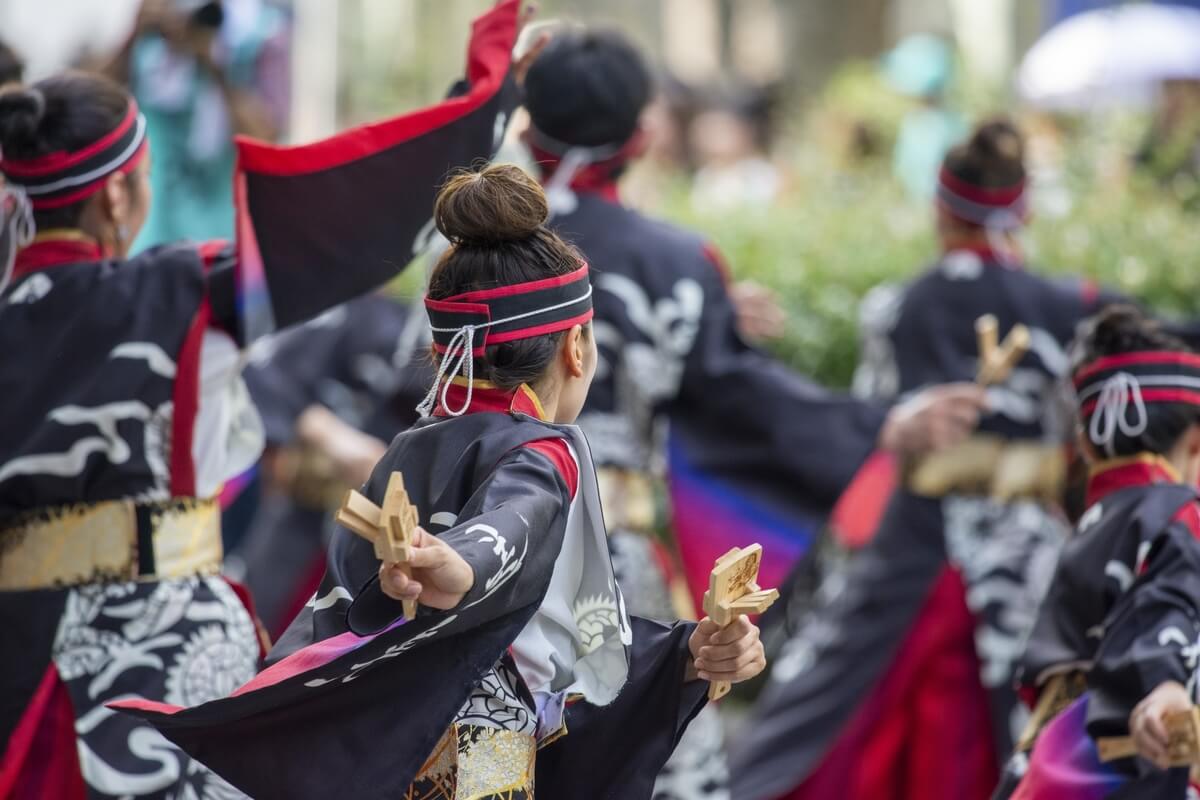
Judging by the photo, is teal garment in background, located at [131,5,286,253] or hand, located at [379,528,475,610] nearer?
hand, located at [379,528,475,610]

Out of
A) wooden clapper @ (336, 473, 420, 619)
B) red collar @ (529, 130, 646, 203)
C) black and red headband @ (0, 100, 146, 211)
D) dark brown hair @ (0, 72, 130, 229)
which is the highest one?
wooden clapper @ (336, 473, 420, 619)

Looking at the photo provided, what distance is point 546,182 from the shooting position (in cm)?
432

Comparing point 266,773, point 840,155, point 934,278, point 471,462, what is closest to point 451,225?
point 471,462

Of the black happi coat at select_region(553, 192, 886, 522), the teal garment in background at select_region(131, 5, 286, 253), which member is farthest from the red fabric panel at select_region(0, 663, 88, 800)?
the teal garment in background at select_region(131, 5, 286, 253)

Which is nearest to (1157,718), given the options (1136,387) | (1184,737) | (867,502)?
(1184,737)

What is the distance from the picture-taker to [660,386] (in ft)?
13.8

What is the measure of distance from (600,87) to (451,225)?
5.82ft

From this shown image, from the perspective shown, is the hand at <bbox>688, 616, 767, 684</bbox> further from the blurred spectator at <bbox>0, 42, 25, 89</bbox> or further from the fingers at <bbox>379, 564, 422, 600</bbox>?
the blurred spectator at <bbox>0, 42, 25, 89</bbox>

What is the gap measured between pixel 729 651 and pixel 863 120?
7.29 meters

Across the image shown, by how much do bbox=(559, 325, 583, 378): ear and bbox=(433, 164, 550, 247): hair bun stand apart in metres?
0.15

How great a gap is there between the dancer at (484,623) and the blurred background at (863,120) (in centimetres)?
197

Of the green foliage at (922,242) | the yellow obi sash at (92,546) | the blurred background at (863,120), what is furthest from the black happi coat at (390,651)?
the green foliage at (922,242)

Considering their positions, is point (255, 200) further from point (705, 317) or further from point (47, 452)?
point (705, 317)

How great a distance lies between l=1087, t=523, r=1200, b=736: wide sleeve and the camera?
117 inches
